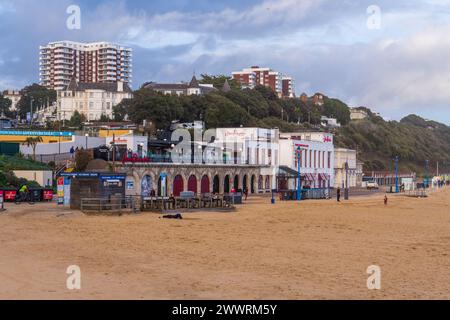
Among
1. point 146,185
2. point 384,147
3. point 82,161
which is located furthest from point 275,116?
point 82,161

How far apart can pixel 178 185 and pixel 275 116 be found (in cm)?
8206

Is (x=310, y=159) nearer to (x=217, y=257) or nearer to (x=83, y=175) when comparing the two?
(x=83, y=175)

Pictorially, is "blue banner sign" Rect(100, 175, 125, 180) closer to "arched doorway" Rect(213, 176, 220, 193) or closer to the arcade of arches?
the arcade of arches

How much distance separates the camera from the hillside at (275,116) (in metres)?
89.6

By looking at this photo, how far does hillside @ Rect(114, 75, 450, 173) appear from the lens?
89.6 metres

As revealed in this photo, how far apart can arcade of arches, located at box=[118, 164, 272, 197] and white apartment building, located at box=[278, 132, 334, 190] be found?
439cm

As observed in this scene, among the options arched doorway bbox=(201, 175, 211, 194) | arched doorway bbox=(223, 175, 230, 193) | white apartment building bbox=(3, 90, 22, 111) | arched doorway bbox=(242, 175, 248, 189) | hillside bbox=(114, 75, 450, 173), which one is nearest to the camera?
arched doorway bbox=(201, 175, 211, 194)

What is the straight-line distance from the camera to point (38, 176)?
4994cm

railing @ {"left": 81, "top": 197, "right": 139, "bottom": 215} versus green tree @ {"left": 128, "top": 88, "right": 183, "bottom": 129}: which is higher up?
green tree @ {"left": 128, "top": 88, "right": 183, "bottom": 129}

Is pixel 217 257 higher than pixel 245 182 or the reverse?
the reverse

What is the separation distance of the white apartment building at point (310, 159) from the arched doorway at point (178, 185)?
19.7 metres

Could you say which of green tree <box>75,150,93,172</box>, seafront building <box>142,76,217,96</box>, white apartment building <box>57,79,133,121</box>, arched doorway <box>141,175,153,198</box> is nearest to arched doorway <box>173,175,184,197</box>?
arched doorway <box>141,175,153,198</box>

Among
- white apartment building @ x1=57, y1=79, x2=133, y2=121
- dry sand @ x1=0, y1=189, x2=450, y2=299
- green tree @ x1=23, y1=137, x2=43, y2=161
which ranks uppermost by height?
white apartment building @ x1=57, y1=79, x2=133, y2=121
